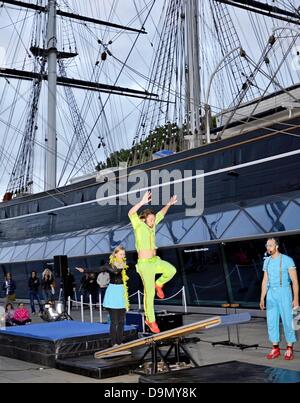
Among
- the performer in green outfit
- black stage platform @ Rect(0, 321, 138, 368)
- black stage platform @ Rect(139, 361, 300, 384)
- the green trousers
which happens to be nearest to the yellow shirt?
the performer in green outfit

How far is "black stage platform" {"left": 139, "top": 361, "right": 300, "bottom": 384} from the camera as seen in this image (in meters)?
4.97

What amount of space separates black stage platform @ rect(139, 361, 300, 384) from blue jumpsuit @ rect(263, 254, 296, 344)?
1.71 metres

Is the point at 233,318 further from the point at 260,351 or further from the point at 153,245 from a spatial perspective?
the point at 260,351

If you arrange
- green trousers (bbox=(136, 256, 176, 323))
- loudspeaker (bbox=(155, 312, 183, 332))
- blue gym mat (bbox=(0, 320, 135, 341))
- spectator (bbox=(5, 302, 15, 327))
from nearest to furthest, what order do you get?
green trousers (bbox=(136, 256, 176, 323)), blue gym mat (bbox=(0, 320, 135, 341)), loudspeaker (bbox=(155, 312, 183, 332)), spectator (bbox=(5, 302, 15, 327))

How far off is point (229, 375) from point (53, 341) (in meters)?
2.95

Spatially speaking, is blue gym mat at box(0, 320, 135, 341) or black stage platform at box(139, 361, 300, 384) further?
blue gym mat at box(0, 320, 135, 341)

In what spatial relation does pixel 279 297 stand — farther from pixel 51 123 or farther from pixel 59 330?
pixel 51 123

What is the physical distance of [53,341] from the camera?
292 inches

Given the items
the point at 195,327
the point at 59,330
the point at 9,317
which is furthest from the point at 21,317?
the point at 195,327

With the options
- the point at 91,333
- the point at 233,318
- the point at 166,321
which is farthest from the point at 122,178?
the point at 233,318

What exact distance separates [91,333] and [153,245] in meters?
1.86

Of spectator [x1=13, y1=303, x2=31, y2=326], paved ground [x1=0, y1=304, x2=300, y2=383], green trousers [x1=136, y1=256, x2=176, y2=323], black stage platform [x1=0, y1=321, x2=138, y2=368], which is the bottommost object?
paved ground [x1=0, y1=304, x2=300, y2=383]

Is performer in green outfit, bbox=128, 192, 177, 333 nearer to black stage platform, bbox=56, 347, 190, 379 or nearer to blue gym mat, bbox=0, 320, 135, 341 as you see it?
black stage platform, bbox=56, 347, 190, 379

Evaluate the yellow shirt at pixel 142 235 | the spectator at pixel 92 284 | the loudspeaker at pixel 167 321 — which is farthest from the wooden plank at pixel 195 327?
the spectator at pixel 92 284
